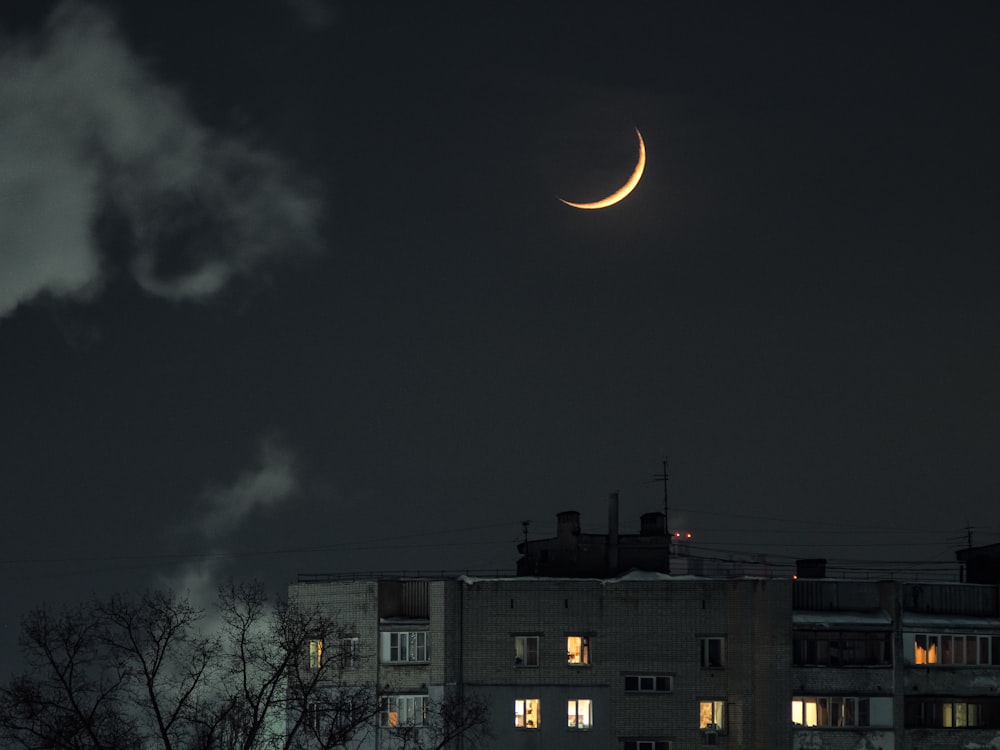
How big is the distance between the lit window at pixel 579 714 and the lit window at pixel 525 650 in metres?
3.05

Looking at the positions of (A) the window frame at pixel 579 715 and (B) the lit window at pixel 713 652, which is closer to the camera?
(A) the window frame at pixel 579 715

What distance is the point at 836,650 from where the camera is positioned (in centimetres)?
10438

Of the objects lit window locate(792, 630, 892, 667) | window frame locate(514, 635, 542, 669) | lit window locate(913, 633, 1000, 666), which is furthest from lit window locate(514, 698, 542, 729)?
lit window locate(913, 633, 1000, 666)

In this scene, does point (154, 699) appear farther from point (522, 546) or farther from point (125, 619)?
point (522, 546)

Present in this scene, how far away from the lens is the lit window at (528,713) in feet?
345

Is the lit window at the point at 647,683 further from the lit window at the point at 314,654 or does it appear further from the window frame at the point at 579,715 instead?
the lit window at the point at 314,654

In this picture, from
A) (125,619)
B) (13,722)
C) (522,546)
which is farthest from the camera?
(522,546)

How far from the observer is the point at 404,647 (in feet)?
350

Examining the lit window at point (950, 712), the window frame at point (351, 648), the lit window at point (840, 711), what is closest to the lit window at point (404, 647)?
the window frame at point (351, 648)

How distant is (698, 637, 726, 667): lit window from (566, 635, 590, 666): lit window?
6247 millimetres

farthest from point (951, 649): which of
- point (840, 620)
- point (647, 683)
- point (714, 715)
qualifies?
point (647, 683)

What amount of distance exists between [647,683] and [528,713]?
265 inches

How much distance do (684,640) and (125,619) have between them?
3793cm

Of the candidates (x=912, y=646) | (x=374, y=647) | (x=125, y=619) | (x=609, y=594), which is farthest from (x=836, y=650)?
(x=125, y=619)
